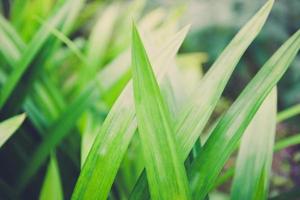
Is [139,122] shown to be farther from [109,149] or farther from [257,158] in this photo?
[257,158]

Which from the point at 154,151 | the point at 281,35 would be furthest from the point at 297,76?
the point at 154,151

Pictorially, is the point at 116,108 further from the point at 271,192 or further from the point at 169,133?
the point at 271,192

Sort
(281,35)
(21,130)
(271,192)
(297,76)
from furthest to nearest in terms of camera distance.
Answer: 1. (281,35)
2. (297,76)
3. (271,192)
4. (21,130)

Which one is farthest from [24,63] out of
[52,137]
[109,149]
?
[109,149]

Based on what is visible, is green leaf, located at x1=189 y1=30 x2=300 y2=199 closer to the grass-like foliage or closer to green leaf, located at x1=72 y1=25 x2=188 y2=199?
the grass-like foliage

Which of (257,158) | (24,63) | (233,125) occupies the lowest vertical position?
(257,158)

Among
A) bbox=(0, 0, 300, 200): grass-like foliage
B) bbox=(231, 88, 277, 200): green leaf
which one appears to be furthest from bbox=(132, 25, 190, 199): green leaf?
bbox=(231, 88, 277, 200): green leaf

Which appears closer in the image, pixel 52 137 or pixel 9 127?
pixel 9 127
